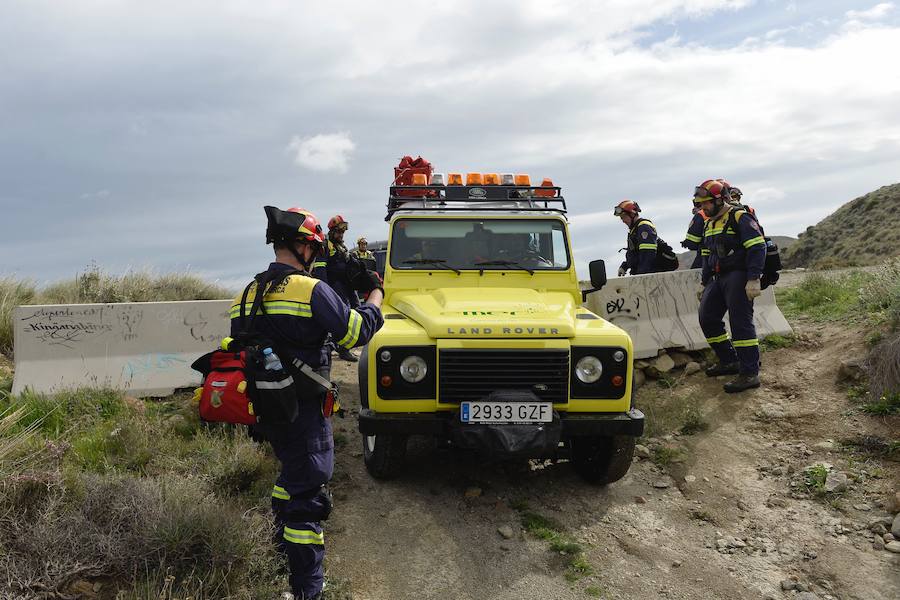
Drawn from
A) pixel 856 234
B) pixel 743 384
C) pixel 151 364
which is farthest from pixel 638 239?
A: pixel 856 234

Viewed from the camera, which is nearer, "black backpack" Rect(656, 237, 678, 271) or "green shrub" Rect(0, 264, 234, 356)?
"black backpack" Rect(656, 237, 678, 271)

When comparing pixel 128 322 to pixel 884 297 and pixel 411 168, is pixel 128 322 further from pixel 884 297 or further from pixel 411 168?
pixel 884 297

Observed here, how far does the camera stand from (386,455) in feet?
16.8

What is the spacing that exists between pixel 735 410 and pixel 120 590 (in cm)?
557

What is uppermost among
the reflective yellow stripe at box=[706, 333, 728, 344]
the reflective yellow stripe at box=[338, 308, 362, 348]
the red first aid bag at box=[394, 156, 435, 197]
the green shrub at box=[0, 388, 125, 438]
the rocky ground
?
the red first aid bag at box=[394, 156, 435, 197]

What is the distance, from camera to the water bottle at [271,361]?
3486 millimetres


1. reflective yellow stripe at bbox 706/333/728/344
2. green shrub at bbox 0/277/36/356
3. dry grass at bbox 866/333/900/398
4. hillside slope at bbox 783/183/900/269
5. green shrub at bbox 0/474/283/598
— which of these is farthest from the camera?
hillside slope at bbox 783/183/900/269

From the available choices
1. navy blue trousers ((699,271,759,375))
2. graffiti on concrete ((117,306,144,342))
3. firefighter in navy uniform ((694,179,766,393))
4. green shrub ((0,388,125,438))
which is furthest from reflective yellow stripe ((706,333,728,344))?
graffiti on concrete ((117,306,144,342))

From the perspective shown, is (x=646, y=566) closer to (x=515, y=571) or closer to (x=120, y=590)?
(x=515, y=571)

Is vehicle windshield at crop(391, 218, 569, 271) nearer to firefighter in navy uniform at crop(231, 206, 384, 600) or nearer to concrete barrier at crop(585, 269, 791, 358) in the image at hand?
concrete barrier at crop(585, 269, 791, 358)

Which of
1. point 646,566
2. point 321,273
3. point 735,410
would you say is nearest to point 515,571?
point 646,566

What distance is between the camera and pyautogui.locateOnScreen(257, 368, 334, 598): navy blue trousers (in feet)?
11.9

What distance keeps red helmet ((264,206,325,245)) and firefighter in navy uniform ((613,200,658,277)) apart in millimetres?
6061

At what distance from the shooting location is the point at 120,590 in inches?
131
